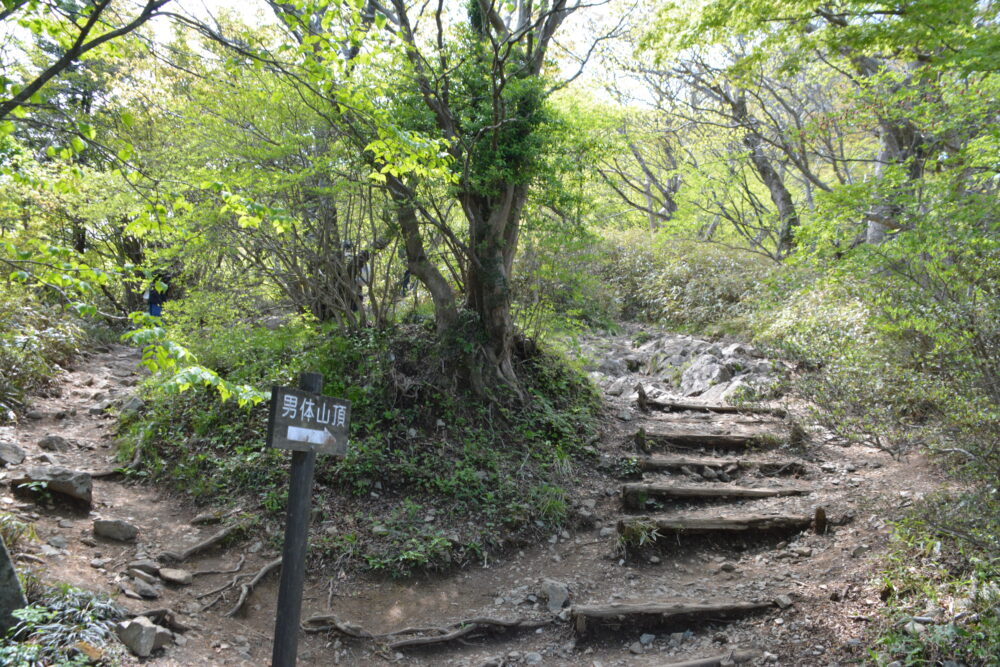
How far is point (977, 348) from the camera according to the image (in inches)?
168

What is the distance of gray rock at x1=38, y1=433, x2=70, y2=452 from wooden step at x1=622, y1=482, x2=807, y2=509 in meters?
6.72

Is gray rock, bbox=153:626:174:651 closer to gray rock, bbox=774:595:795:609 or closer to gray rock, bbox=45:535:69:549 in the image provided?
gray rock, bbox=45:535:69:549

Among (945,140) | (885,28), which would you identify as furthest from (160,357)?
(945,140)

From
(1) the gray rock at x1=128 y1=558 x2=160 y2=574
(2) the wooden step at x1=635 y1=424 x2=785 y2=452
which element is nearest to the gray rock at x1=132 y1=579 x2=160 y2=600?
(1) the gray rock at x1=128 y1=558 x2=160 y2=574

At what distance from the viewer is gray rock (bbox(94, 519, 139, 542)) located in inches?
214

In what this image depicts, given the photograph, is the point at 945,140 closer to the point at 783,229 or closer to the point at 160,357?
the point at 783,229

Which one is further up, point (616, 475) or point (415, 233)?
point (415, 233)

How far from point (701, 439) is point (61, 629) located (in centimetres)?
703

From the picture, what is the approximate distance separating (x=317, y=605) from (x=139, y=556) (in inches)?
64.0

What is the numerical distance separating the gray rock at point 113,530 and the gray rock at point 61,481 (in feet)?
1.33

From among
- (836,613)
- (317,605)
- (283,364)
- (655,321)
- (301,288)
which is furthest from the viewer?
(655,321)

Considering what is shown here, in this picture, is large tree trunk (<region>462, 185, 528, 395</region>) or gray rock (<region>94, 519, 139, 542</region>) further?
large tree trunk (<region>462, 185, 528, 395</region>)

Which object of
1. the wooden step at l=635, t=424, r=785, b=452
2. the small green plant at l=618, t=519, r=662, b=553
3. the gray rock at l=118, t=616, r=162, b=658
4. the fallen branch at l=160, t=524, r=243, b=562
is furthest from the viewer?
the wooden step at l=635, t=424, r=785, b=452

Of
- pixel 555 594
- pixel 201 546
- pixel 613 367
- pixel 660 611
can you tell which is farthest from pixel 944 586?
pixel 613 367
